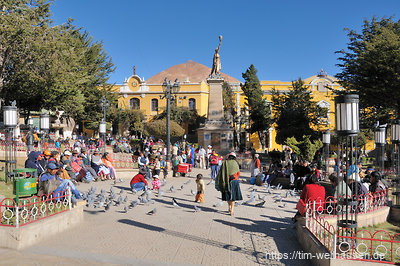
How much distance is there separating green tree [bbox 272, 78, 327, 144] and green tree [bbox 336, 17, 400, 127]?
350 inches

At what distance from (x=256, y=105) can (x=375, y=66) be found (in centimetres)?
2145

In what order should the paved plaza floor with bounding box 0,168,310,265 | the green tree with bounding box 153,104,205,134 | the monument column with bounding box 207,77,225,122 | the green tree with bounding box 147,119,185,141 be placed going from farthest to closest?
the green tree with bounding box 153,104,205,134 → the green tree with bounding box 147,119,185,141 → the monument column with bounding box 207,77,225,122 → the paved plaza floor with bounding box 0,168,310,265

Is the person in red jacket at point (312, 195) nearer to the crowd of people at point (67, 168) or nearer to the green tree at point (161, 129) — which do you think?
the crowd of people at point (67, 168)

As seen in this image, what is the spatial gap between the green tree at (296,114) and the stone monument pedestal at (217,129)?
9071mm

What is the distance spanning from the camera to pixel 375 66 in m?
21.2

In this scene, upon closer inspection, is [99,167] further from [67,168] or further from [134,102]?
[134,102]

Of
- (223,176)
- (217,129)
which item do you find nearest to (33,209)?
(223,176)

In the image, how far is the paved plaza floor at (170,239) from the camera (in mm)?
5469

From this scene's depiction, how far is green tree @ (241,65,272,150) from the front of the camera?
4169 cm

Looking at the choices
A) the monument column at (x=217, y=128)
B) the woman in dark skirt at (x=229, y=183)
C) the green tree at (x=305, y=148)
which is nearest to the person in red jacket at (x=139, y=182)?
the woman in dark skirt at (x=229, y=183)

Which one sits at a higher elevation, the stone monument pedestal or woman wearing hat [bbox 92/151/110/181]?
the stone monument pedestal

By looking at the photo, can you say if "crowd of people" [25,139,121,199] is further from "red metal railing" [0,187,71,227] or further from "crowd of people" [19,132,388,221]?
"red metal railing" [0,187,71,227]

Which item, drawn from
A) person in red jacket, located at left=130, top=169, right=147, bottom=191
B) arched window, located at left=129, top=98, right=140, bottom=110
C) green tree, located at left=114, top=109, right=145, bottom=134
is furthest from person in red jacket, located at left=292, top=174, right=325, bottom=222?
arched window, located at left=129, top=98, right=140, bottom=110

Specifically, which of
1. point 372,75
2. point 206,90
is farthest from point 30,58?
point 206,90
